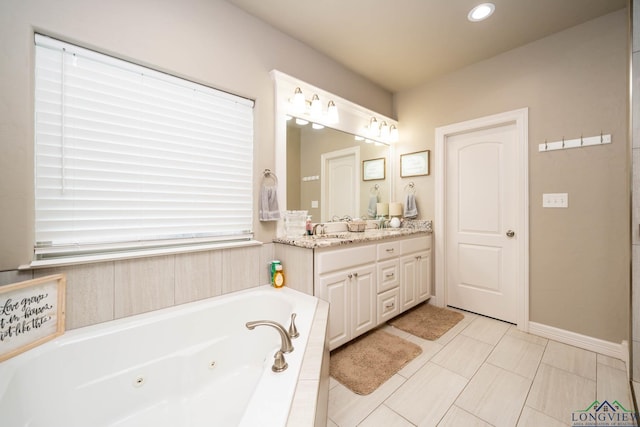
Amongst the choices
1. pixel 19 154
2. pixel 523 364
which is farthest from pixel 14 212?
pixel 523 364

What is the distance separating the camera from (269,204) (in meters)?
2.03

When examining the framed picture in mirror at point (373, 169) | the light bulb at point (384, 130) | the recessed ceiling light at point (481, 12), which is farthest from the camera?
the light bulb at point (384, 130)

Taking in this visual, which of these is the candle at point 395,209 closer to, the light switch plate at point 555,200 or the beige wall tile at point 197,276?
the light switch plate at point 555,200

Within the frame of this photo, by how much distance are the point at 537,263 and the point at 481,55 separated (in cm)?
207

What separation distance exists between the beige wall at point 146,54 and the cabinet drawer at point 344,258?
535mm

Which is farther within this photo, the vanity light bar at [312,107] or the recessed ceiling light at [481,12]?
the vanity light bar at [312,107]

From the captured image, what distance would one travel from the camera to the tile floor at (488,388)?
1.39 meters

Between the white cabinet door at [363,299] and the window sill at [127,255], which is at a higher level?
the window sill at [127,255]

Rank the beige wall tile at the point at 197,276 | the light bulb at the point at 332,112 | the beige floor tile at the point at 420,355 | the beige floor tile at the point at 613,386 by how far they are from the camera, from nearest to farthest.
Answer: the beige floor tile at the point at 613,386 < the beige wall tile at the point at 197,276 < the beige floor tile at the point at 420,355 < the light bulb at the point at 332,112

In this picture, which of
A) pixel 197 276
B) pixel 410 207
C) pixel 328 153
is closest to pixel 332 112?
pixel 328 153

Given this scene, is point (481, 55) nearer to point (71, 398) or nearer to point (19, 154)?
point (19, 154)

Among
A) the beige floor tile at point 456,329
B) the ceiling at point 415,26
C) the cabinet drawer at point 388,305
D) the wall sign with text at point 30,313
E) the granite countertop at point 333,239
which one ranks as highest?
the ceiling at point 415,26

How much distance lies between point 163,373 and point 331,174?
6.63ft

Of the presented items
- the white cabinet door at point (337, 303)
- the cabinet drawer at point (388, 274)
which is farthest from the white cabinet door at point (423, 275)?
the white cabinet door at point (337, 303)
